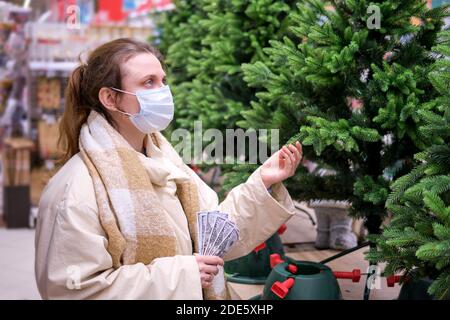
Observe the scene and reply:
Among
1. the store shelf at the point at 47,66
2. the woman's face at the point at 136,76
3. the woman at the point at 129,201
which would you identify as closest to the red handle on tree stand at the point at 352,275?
the woman at the point at 129,201

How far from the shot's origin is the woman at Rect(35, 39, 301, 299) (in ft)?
5.32

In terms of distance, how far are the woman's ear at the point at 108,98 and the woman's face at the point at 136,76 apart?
0.02 m

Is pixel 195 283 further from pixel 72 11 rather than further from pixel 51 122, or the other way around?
pixel 51 122

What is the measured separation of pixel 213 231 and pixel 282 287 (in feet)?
2.23

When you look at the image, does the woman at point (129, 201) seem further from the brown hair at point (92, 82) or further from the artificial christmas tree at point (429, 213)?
the artificial christmas tree at point (429, 213)

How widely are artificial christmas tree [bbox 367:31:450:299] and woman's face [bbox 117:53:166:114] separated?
3.15 ft

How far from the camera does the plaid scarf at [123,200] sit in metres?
1.70

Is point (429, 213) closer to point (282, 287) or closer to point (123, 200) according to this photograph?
point (282, 287)

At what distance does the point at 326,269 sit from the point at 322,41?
1028 mm

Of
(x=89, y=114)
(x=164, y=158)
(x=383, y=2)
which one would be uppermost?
(x=383, y=2)

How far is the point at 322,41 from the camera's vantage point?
2441mm

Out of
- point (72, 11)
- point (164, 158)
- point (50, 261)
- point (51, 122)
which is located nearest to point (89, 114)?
point (164, 158)

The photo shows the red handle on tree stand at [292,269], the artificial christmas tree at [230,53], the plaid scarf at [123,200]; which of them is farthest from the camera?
the artificial christmas tree at [230,53]
